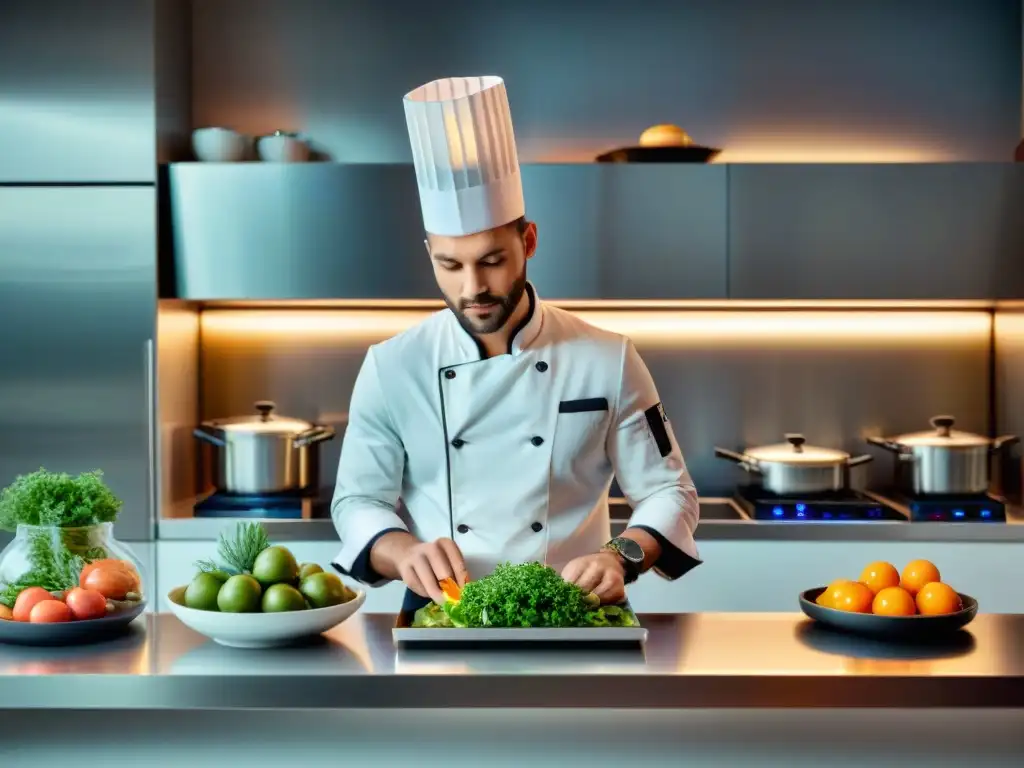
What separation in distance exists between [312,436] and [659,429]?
4.79 ft

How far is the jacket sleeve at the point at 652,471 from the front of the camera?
212 cm

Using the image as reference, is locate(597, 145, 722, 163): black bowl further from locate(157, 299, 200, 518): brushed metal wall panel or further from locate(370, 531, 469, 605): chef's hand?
locate(370, 531, 469, 605): chef's hand

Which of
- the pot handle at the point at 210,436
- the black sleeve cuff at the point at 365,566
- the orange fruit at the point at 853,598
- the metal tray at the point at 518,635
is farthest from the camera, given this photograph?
the pot handle at the point at 210,436

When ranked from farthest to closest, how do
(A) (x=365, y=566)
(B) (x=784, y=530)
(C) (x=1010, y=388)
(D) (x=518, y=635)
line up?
(C) (x=1010, y=388) → (B) (x=784, y=530) → (A) (x=365, y=566) → (D) (x=518, y=635)

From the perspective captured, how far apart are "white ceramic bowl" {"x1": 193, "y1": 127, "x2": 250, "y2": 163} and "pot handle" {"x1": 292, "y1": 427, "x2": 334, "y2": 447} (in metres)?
0.86

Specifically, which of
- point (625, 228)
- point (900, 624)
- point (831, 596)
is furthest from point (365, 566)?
point (625, 228)

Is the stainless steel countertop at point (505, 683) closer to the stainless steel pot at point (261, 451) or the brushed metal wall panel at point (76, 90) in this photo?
the stainless steel pot at point (261, 451)

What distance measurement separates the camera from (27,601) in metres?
1.73

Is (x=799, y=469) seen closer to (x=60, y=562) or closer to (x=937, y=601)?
(x=937, y=601)

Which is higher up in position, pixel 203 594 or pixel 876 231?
pixel 876 231

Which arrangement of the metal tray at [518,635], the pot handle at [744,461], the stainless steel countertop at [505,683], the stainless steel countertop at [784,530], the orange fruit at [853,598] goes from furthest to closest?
the pot handle at [744,461], the stainless steel countertop at [784,530], the orange fruit at [853,598], the metal tray at [518,635], the stainless steel countertop at [505,683]

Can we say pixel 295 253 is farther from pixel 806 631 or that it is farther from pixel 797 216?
pixel 806 631

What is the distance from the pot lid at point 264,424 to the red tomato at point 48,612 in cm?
175

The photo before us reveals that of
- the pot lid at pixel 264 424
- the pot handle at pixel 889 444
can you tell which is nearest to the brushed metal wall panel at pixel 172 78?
the pot lid at pixel 264 424
